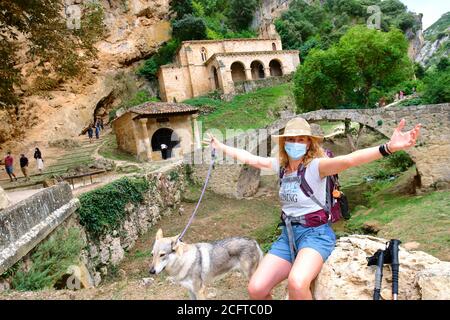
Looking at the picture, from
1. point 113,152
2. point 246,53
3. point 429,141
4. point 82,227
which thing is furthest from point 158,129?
point 246,53

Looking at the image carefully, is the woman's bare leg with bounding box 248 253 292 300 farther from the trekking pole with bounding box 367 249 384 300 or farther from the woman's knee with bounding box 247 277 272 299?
the trekking pole with bounding box 367 249 384 300

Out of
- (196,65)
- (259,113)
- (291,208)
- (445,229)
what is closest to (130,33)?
(196,65)

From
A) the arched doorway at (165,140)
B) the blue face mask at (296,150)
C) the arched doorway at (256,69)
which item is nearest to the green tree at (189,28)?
the arched doorway at (256,69)

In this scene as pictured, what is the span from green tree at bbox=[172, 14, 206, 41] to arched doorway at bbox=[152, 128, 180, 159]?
22096 millimetres

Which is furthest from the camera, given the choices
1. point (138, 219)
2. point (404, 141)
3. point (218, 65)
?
point (218, 65)

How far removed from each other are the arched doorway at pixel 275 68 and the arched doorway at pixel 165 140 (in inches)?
974

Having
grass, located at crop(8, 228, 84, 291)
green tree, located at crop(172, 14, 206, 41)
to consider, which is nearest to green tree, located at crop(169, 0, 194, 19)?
green tree, located at crop(172, 14, 206, 41)

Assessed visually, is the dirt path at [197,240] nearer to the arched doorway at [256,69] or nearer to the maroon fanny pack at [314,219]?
the maroon fanny pack at [314,219]

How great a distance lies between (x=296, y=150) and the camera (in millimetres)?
3297

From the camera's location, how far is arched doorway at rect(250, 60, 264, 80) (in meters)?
41.9

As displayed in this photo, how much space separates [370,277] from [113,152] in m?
21.3

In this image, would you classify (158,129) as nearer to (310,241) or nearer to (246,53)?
(310,241)

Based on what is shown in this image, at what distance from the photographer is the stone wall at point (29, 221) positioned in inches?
221
